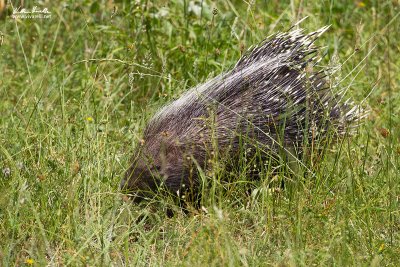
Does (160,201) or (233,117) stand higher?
(233,117)

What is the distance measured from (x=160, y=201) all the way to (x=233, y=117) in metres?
0.69

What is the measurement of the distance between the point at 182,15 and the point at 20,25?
1.20m

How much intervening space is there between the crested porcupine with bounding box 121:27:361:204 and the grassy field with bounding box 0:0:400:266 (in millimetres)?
139

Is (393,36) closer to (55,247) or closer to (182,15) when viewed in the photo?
(182,15)

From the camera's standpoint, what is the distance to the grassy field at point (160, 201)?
3.23 metres

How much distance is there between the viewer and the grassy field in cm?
323

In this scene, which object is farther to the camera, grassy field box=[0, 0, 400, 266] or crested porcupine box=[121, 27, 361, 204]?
crested porcupine box=[121, 27, 361, 204]

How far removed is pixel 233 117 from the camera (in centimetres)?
419

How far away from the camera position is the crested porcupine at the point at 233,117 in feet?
13.2

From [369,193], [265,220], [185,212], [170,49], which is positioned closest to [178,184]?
[185,212]

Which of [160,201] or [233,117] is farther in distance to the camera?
[233,117]

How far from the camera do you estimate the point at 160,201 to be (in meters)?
3.71

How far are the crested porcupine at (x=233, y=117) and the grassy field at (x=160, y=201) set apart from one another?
0.46 feet

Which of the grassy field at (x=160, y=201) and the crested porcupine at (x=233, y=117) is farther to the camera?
the crested porcupine at (x=233, y=117)
